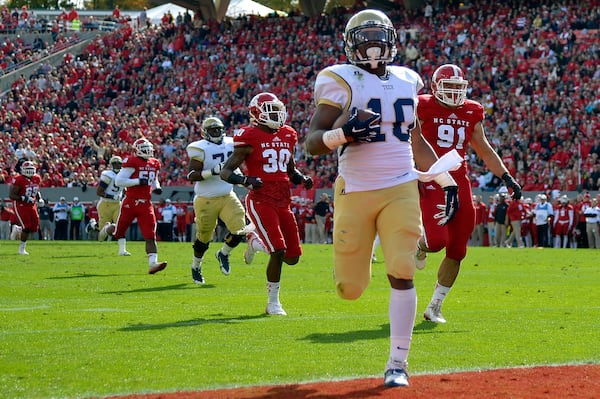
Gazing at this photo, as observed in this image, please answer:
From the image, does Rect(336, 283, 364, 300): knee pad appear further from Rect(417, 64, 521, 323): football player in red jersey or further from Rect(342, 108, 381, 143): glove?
Rect(417, 64, 521, 323): football player in red jersey

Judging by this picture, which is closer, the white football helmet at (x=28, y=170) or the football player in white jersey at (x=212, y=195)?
the football player in white jersey at (x=212, y=195)

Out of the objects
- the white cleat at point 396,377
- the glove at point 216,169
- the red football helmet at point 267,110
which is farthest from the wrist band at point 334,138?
the glove at point 216,169

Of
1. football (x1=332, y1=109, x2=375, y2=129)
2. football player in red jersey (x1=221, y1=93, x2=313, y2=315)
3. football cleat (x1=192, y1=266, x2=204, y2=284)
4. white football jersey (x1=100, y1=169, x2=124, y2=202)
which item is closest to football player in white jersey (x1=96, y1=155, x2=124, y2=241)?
white football jersey (x1=100, y1=169, x2=124, y2=202)

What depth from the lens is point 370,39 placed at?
5.89m

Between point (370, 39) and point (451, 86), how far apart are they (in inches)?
117

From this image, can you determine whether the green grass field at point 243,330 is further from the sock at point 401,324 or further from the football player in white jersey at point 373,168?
the football player in white jersey at point 373,168

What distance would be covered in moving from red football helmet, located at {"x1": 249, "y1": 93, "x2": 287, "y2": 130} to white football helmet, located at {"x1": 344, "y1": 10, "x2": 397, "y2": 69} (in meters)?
3.64

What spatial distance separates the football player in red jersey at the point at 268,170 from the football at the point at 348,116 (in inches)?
147

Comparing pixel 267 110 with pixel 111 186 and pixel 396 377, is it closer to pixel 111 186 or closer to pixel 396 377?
pixel 396 377

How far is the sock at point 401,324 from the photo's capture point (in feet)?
18.2

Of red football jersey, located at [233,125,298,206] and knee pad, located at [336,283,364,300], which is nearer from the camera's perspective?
knee pad, located at [336,283,364,300]

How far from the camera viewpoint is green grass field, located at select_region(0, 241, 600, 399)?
238 inches

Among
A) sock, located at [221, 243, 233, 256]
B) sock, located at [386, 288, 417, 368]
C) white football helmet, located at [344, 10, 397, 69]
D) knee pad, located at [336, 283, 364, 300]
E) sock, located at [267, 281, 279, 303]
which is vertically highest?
white football helmet, located at [344, 10, 397, 69]

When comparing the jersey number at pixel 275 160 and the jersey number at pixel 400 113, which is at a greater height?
A: the jersey number at pixel 400 113
